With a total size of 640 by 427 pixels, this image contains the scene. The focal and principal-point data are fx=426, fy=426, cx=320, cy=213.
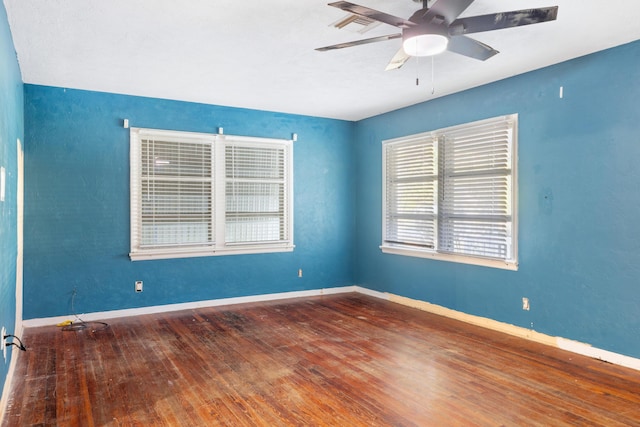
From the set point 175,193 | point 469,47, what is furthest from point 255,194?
point 469,47

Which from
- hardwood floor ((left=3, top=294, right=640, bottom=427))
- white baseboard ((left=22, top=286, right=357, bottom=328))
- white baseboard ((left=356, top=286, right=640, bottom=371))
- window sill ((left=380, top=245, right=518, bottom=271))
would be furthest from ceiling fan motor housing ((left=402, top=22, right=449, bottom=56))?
white baseboard ((left=22, top=286, right=357, bottom=328))

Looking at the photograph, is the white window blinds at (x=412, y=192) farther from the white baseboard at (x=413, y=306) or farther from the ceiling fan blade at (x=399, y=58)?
the ceiling fan blade at (x=399, y=58)

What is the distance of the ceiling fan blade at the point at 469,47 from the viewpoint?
110 inches

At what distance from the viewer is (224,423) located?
260 cm

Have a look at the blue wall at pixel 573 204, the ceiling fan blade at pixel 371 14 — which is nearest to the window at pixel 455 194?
the blue wall at pixel 573 204

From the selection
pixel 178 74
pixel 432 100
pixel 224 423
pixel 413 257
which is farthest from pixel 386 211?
pixel 224 423

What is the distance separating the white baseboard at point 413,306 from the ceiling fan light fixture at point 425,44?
2.99 m

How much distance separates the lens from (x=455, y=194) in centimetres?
507

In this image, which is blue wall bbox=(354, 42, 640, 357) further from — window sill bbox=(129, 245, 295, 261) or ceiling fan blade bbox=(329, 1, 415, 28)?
window sill bbox=(129, 245, 295, 261)

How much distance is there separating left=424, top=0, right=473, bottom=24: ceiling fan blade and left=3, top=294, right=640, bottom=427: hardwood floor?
2424 millimetres

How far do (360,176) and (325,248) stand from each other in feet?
4.18

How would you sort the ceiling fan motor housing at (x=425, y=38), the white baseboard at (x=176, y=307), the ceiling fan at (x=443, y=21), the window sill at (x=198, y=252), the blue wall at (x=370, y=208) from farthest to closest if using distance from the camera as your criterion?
the window sill at (x=198, y=252) < the white baseboard at (x=176, y=307) < the blue wall at (x=370, y=208) < the ceiling fan motor housing at (x=425, y=38) < the ceiling fan at (x=443, y=21)

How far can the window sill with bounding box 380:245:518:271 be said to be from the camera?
4.52 meters

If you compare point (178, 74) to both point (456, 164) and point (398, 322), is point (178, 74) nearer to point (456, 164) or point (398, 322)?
point (456, 164)
